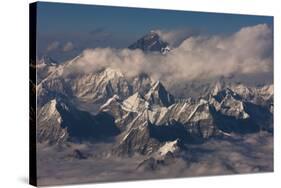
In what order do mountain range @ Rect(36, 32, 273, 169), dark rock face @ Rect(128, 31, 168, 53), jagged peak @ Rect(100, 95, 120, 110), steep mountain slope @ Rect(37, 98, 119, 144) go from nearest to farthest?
steep mountain slope @ Rect(37, 98, 119, 144) → mountain range @ Rect(36, 32, 273, 169) → jagged peak @ Rect(100, 95, 120, 110) → dark rock face @ Rect(128, 31, 168, 53)

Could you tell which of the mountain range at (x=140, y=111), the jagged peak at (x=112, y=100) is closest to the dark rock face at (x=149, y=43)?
the mountain range at (x=140, y=111)

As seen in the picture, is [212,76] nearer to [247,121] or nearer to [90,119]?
[247,121]

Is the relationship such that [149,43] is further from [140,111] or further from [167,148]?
[167,148]

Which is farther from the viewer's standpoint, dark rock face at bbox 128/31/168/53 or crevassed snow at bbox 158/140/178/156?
crevassed snow at bbox 158/140/178/156

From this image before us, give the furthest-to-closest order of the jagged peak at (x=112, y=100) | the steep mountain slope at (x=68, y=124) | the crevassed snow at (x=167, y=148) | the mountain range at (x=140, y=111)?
the crevassed snow at (x=167, y=148) < the jagged peak at (x=112, y=100) < the mountain range at (x=140, y=111) < the steep mountain slope at (x=68, y=124)

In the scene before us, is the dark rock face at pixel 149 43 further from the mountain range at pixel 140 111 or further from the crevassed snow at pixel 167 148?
the crevassed snow at pixel 167 148

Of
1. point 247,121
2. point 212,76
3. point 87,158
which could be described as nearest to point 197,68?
point 212,76

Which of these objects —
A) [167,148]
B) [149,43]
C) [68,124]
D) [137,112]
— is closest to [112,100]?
[137,112]

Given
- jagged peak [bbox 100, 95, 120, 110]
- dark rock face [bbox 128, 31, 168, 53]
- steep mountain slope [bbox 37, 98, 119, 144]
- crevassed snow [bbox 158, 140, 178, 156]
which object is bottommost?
crevassed snow [bbox 158, 140, 178, 156]

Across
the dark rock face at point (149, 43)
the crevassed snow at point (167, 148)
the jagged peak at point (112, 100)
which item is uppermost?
the dark rock face at point (149, 43)

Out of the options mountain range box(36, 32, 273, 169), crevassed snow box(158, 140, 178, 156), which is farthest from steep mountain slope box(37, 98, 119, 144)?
crevassed snow box(158, 140, 178, 156)

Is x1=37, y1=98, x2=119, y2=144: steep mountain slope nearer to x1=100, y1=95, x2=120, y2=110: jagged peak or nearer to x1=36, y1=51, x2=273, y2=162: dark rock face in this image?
x1=36, y1=51, x2=273, y2=162: dark rock face
